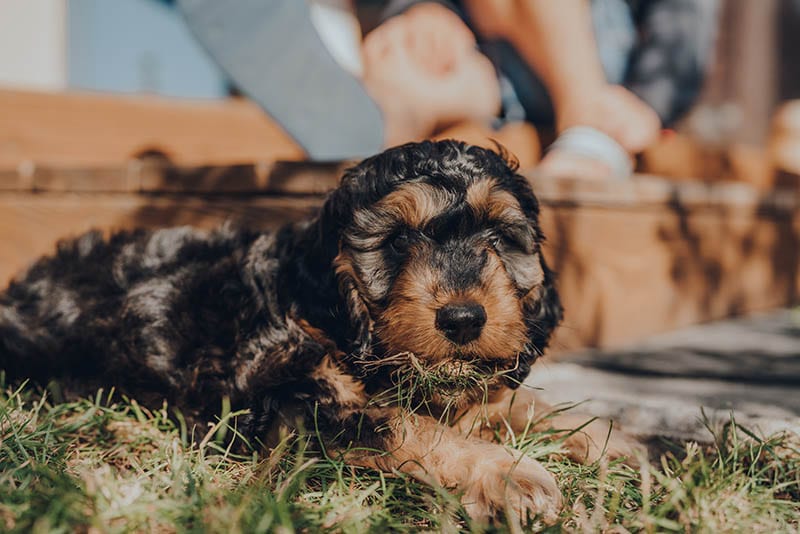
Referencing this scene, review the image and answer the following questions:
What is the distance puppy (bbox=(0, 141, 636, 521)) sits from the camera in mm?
1997

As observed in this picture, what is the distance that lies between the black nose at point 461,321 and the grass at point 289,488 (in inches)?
17.1

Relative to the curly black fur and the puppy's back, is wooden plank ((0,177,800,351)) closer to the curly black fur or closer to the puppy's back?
the puppy's back

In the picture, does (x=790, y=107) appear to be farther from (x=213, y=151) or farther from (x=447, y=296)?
(x=447, y=296)

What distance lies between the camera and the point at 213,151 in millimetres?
5965

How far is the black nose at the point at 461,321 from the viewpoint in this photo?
6.38 ft

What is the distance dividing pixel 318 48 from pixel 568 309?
208 centimetres

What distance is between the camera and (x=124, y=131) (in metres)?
5.53

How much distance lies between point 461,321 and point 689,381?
1883 millimetres

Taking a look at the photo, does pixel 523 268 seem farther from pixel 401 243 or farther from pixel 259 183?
pixel 259 183

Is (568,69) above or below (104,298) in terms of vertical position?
above

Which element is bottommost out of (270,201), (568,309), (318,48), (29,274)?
(568,309)

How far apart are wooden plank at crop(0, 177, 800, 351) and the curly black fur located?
92 centimetres

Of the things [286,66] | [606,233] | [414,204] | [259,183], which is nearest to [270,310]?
[414,204]

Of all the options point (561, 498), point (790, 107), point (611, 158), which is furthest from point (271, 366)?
point (790, 107)
